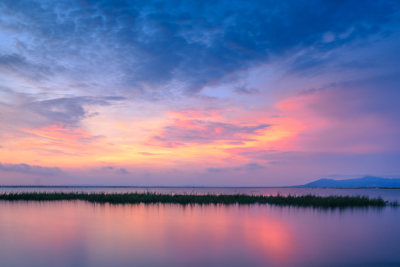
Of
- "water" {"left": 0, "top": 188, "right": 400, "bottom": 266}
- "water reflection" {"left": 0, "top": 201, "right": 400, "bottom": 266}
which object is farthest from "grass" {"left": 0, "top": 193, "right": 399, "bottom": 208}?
"water" {"left": 0, "top": 188, "right": 400, "bottom": 266}

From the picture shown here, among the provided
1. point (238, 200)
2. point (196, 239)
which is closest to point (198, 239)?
point (196, 239)

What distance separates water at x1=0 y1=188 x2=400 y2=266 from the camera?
11.6 metres

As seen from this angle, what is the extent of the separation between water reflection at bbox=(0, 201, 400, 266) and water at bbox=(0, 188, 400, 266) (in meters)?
0.03

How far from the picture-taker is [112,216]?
74.0 feet

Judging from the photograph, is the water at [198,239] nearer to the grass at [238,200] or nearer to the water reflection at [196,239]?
the water reflection at [196,239]

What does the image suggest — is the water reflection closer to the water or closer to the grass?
the water

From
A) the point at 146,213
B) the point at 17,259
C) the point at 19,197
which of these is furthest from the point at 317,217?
the point at 19,197

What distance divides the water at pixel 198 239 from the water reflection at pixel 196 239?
33 millimetres

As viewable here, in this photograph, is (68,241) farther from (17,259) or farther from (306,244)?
(306,244)

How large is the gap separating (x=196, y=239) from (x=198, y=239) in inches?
3.9

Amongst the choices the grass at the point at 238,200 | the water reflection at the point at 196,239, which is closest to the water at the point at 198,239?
the water reflection at the point at 196,239

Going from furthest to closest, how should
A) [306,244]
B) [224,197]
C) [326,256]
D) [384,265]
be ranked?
[224,197]
[306,244]
[326,256]
[384,265]

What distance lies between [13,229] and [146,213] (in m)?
9.37

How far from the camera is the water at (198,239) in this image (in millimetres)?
11562
